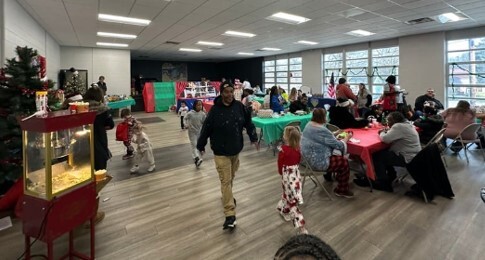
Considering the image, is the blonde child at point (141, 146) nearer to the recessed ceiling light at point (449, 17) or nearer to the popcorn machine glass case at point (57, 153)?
the popcorn machine glass case at point (57, 153)

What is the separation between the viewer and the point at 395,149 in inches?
137

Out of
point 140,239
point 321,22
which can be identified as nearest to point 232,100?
point 140,239

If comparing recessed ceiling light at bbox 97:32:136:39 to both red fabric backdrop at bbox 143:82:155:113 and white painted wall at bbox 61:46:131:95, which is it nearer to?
white painted wall at bbox 61:46:131:95

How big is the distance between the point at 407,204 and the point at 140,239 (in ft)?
10.1

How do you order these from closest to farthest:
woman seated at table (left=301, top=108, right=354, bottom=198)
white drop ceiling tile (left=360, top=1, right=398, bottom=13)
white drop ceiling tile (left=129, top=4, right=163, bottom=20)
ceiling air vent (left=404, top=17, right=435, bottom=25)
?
woman seated at table (left=301, top=108, right=354, bottom=198) < white drop ceiling tile (left=360, top=1, right=398, bottom=13) < white drop ceiling tile (left=129, top=4, right=163, bottom=20) < ceiling air vent (left=404, top=17, right=435, bottom=25)

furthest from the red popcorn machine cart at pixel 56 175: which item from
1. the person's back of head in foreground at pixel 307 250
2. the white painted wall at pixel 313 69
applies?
the white painted wall at pixel 313 69

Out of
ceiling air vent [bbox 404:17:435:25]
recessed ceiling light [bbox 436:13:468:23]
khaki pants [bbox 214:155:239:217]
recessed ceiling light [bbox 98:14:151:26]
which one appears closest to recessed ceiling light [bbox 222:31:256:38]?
recessed ceiling light [bbox 98:14:151:26]

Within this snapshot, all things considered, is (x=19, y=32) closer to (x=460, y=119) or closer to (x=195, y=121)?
(x=195, y=121)

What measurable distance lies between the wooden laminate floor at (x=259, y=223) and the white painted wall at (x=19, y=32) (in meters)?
2.88

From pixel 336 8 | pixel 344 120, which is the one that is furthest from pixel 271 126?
pixel 336 8

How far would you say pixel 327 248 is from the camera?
0.72 metres

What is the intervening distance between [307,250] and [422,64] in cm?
1024

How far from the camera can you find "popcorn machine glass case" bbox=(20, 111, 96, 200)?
176 centimetres

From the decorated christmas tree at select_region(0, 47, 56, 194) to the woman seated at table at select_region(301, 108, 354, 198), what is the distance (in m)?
3.18
